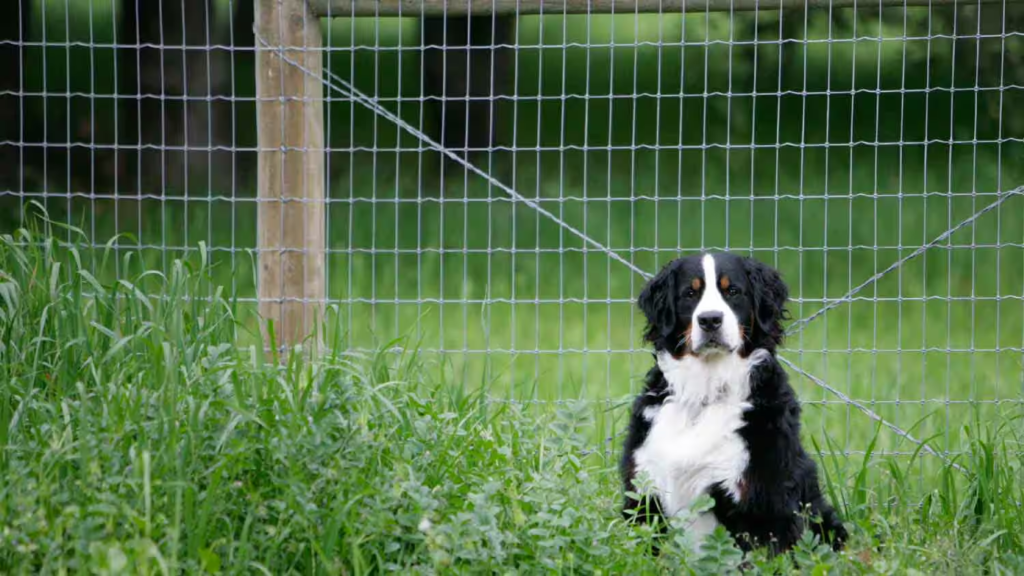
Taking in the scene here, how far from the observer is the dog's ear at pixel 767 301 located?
169 inches

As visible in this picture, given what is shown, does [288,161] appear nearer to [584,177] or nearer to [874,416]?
[584,177]

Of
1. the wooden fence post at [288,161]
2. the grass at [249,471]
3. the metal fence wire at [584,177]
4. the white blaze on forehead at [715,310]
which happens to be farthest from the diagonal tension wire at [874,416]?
the wooden fence post at [288,161]

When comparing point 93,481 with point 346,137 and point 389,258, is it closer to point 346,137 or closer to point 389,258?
point 389,258

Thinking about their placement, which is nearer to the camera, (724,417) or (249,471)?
(249,471)

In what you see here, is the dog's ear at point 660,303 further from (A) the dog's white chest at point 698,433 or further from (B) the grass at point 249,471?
(B) the grass at point 249,471

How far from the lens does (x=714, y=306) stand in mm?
4129

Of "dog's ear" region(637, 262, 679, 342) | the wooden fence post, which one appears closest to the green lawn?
the wooden fence post

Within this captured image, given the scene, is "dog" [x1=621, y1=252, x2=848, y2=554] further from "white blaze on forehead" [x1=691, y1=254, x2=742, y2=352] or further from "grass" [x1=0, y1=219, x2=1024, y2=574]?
"grass" [x1=0, y1=219, x2=1024, y2=574]

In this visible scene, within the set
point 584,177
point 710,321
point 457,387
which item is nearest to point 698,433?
Answer: point 710,321

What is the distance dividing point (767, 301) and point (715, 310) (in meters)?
0.29

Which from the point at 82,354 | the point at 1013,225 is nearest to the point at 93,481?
the point at 82,354

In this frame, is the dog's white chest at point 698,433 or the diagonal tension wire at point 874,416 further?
the diagonal tension wire at point 874,416

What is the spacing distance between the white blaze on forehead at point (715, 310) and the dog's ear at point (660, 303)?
134 mm

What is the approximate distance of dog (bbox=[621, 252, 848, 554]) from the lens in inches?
161
